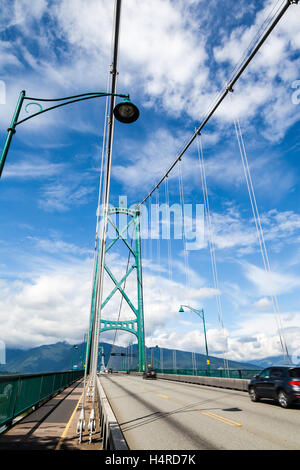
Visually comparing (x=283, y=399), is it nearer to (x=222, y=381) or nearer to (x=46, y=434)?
(x=46, y=434)

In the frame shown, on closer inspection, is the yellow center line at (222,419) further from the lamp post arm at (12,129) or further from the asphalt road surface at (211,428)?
the lamp post arm at (12,129)

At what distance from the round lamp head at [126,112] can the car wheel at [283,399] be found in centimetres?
987

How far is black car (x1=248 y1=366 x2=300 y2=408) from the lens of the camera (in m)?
9.62

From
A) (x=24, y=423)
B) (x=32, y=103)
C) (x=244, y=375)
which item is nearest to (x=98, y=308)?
(x=24, y=423)

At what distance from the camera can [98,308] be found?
9.16m

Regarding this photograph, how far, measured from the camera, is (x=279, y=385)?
10266mm

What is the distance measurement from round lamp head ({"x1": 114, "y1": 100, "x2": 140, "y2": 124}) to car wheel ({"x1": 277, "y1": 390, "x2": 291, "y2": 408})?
389 inches

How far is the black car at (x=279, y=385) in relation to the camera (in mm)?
9617

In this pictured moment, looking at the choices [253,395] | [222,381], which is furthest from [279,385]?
[222,381]

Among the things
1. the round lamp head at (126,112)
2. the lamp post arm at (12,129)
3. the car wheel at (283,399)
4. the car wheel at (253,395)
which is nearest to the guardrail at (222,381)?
the car wheel at (253,395)

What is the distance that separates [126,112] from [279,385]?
1009cm

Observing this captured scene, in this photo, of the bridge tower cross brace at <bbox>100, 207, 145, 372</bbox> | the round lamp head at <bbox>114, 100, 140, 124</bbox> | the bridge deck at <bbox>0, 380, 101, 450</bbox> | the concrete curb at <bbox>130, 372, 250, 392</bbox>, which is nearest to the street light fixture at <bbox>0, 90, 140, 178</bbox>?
the round lamp head at <bbox>114, 100, 140, 124</bbox>
